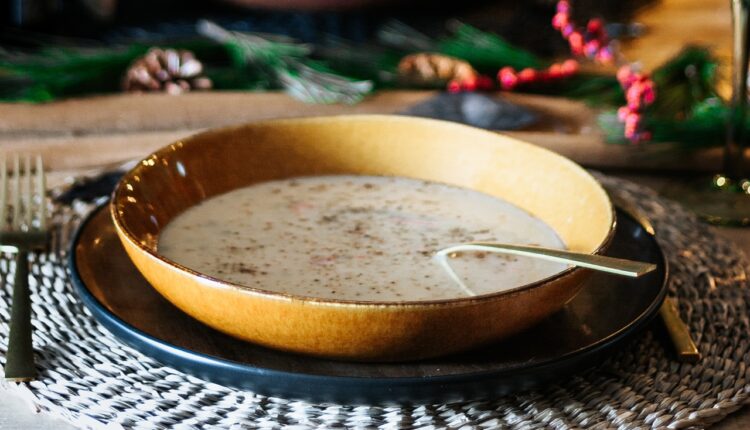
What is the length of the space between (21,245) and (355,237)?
11.9 inches

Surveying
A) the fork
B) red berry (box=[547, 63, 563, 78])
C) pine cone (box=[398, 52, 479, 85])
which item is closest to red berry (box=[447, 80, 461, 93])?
pine cone (box=[398, 52, 479, 85])

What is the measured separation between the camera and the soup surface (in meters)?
0.66

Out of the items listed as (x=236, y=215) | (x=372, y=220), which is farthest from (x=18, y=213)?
(x=372, y=220)

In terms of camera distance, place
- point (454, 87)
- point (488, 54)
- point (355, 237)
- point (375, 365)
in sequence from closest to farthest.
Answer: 1. point (375, 365)
2. point (355, 237)
3. point (454, 87)
4. point (488, 54)

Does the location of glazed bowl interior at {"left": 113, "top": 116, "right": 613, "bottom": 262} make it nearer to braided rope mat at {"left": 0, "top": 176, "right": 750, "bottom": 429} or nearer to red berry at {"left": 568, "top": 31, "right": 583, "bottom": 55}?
braided rope mat at {"left": 0, "top": 176, "right": 750, "bottom": 429}

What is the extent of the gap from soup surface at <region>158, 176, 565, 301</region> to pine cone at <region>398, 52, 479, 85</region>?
1.63 ft

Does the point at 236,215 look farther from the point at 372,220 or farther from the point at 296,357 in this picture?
the point at 296,357

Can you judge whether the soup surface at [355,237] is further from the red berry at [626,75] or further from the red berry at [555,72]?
the red berry at [555,72]

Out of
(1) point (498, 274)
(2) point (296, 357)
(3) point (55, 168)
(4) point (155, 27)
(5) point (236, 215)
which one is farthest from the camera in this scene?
(4) point (155, 27)

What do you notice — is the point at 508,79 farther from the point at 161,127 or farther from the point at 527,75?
the point at 161,127

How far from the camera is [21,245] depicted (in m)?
0.80

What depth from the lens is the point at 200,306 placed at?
1.89 ft

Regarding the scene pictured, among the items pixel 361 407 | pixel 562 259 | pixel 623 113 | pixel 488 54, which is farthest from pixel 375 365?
pixel 488 54

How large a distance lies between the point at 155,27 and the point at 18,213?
93 centimetres
